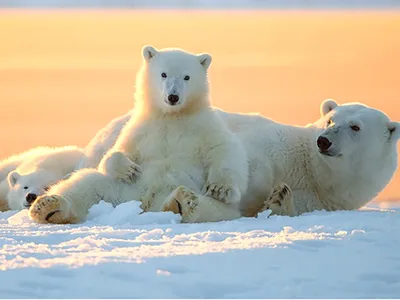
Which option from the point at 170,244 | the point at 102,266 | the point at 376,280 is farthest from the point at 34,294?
the point at 376,280

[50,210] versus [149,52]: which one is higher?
[149,52]

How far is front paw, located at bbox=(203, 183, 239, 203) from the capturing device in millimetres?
6898

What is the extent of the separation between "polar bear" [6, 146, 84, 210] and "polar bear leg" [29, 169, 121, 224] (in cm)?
136

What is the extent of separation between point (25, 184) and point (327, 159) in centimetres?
286

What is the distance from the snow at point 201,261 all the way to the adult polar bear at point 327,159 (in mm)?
1411

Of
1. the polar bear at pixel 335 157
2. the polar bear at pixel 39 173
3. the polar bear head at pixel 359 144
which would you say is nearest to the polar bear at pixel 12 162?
the polar bear at pixel 39 173

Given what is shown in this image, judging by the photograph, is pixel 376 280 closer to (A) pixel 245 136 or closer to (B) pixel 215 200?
(B) pixel 215 200

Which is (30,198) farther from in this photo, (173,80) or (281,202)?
(281,202)

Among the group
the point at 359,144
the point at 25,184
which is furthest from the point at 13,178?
the point at 359,144

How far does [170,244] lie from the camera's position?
5355mm

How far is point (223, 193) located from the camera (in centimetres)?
689

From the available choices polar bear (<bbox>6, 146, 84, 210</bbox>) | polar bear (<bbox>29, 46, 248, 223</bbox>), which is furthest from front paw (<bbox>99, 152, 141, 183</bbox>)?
polar bear (<bbox>6, 146, 84, 210</bbox>)

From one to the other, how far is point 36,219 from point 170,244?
160cm

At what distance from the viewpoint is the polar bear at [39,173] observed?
8789mm
